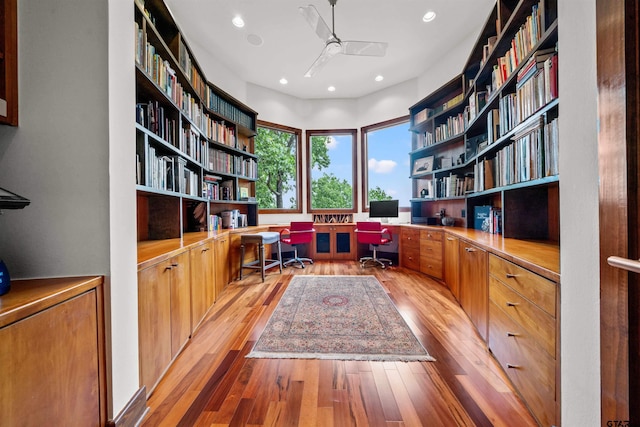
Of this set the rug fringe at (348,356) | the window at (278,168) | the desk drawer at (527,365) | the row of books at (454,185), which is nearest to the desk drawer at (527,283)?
the desk drawer at (527,365)

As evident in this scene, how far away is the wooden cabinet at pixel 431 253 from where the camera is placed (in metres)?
3.30

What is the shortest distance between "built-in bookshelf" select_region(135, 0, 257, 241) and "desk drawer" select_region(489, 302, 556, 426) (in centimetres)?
248

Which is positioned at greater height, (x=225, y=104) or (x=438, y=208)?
(x=225, y=104)

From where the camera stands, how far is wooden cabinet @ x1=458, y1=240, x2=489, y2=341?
5.82 ft

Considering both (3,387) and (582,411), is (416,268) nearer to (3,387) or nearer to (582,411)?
(582,411)

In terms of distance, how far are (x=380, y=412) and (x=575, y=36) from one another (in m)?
1.75

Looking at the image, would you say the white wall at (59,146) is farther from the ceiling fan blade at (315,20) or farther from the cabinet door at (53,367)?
the ceiling fan blade at (315,20)

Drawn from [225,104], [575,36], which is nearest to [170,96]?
[225,104]

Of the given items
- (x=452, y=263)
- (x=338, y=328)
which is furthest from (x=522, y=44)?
(x=338, y=328)

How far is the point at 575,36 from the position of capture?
82cm

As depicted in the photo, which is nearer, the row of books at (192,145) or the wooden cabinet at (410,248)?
the row of books at (192,145)

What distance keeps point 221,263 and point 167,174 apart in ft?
4.01

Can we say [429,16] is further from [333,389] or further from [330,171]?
[333,389]

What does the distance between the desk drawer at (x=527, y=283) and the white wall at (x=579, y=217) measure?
0.32 ft
